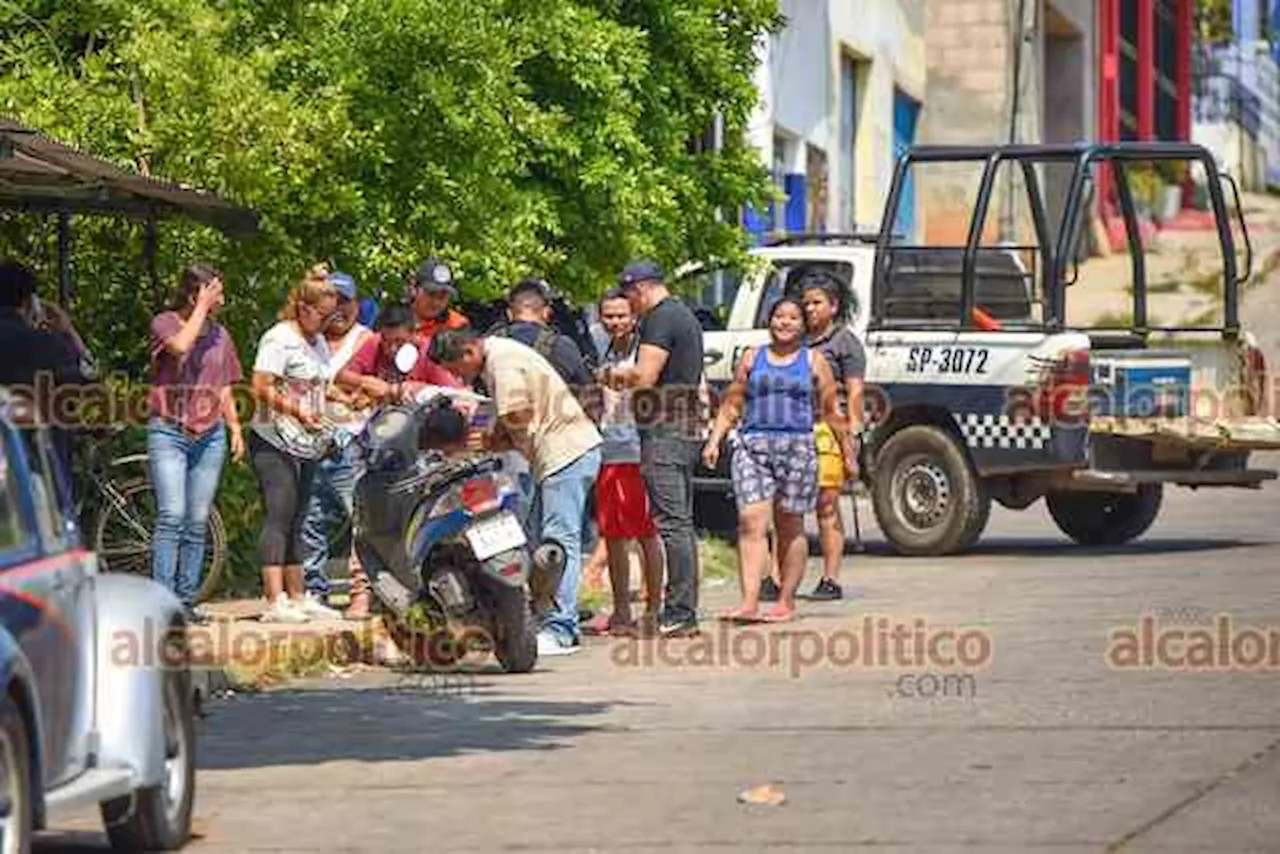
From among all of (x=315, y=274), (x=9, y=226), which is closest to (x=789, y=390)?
(x=315, y=274)

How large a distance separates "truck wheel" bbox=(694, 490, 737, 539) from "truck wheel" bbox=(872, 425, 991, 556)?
3.69 ft

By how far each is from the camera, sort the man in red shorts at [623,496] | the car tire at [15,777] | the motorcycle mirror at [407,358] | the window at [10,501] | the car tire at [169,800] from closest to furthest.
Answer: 1. the car tire at [15,777]
2. the window at [10,501]
3. the car tire at [169,800]
4. the motorcycle mirror at [407,358]
5. the man in red shorts at [623,496]

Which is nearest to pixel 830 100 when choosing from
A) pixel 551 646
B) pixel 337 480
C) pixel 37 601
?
pixel 337 480

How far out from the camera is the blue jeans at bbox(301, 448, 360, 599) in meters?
16.9

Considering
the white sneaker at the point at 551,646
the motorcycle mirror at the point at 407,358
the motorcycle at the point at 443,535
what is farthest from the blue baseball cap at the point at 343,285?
the white sneaker at the point at 551,646

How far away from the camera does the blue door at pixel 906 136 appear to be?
43344 millimetres

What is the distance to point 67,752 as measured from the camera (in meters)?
9.20

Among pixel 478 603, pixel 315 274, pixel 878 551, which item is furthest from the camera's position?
pixel 878 551

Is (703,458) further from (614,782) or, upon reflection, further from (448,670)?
(614,782)

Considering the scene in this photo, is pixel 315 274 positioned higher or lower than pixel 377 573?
higher

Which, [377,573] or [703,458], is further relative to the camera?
[703,458]

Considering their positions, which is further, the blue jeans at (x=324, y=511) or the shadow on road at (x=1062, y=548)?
the shadow on road at (x=1062, y=548)

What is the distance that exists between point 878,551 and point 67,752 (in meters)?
14.2

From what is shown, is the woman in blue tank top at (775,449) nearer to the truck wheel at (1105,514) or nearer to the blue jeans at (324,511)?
the blue jeans at (324,511)
